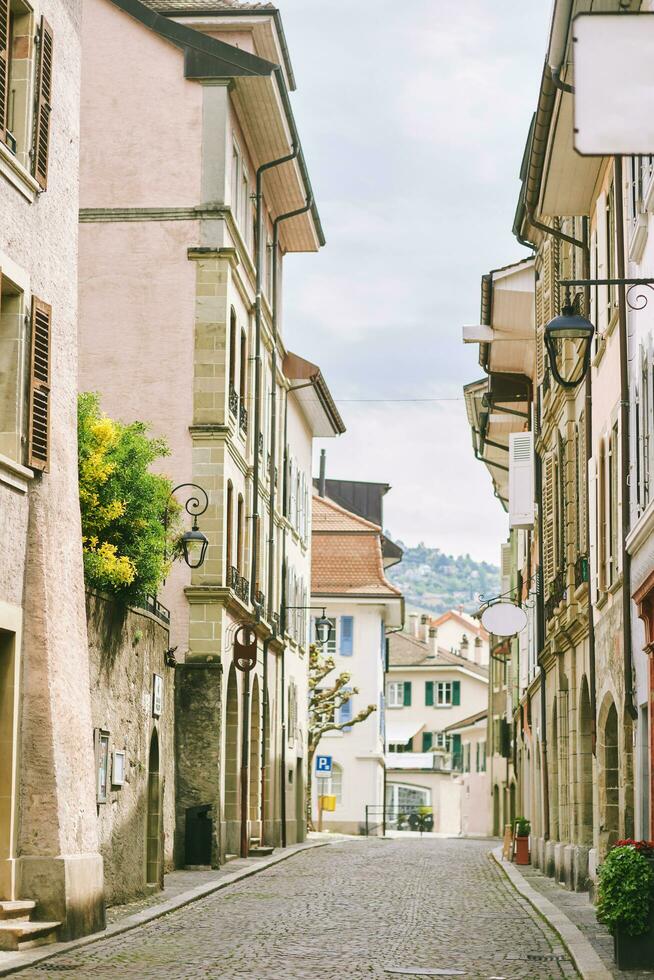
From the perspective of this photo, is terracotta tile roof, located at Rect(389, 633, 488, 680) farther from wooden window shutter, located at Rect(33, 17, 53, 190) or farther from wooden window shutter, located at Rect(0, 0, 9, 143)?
wooden window shutter, located at Rect(0, 0, 9, 143)

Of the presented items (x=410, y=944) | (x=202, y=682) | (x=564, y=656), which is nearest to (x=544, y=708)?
(x=564, y=656)

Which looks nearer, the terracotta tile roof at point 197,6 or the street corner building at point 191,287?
→ the street corner building at point 191,287

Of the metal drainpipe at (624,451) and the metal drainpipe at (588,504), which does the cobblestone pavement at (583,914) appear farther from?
the metal drainpipe at (624,451)

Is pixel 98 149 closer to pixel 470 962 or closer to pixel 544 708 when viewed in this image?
pixel 544 708

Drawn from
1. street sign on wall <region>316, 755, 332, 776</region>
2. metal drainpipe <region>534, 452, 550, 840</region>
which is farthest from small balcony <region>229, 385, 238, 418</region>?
street sign on wall <region>316, 755, 332, 776</region>

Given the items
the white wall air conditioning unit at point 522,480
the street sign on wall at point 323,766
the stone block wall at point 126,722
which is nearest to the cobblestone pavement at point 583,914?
the stone block wall at point 126,722

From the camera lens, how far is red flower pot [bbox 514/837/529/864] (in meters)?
34.3

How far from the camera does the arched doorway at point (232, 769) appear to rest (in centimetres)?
3209

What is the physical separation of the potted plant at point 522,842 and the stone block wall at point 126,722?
12.8 metres

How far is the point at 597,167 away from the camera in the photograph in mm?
22453

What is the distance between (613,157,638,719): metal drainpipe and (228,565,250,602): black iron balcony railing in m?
13.3

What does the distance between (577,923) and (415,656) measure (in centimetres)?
8482

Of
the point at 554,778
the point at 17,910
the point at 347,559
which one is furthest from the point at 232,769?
the point at 347,559

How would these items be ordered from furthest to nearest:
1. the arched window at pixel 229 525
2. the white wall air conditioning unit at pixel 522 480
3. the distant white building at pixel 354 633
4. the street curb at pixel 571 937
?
the distant white building at pixel 354 633 < the white wall air conditioning unit at pixel 522 480 < the arched window at pixel 229 525 < the street curb at pixel 571 937
